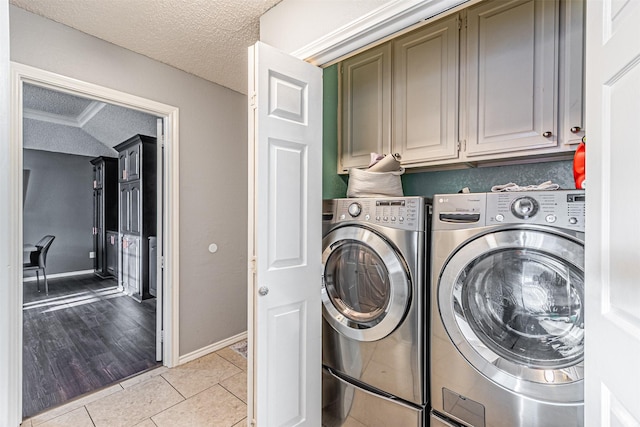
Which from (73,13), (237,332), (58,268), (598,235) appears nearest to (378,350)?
(598,235)

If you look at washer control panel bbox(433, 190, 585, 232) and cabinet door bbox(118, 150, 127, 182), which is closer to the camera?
washer control panel bbox(433, 190, 585, 232)

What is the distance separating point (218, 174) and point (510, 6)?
7.86ft

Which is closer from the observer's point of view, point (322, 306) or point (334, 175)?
point (322, 306)

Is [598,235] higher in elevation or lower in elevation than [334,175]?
lower

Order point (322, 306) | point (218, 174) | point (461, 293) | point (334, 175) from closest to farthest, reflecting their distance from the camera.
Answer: point (461, 293), point (322, 306), point (334, 175), point (218, 174)

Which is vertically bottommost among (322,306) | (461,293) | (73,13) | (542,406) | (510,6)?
(542,406)

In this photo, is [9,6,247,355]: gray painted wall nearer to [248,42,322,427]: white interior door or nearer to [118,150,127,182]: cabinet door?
[248,42,322,427]: white interior door

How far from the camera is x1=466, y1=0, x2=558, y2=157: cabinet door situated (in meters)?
1.47

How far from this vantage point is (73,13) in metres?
1.80

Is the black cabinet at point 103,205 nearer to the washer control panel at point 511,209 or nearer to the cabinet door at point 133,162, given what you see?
the cabinet door at point 133,162

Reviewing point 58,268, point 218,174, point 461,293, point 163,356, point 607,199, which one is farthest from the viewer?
point 58,268

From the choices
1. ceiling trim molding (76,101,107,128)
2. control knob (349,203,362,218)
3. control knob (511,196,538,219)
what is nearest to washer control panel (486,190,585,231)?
control knob (511,196,538,219)

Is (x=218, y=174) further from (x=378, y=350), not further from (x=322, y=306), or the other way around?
(x=378, y=350)

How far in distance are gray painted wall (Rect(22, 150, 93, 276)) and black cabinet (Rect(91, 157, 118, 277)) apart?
0.21 metres
